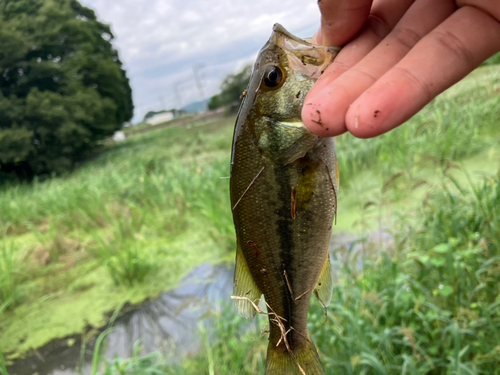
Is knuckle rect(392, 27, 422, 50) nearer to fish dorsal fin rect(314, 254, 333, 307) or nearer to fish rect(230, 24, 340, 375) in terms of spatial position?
fish rect(230, 24, 340, 375)

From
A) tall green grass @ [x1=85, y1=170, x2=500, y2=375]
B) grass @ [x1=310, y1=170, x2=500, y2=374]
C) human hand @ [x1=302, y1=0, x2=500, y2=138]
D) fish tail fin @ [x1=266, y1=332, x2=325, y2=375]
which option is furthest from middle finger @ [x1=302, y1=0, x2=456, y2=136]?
grass @ [x1=310, y1=170, x2=500, y2=374]

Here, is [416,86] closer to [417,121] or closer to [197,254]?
[197,254]

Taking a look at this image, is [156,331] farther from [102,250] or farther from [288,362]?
[288,362]

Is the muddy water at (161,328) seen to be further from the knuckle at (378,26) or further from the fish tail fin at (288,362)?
the knuckle at (378,26)

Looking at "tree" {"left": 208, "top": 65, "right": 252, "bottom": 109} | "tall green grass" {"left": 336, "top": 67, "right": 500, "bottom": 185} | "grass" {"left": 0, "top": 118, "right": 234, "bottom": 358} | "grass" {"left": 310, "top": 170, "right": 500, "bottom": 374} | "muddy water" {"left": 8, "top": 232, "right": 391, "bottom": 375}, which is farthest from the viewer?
"tree" {"left": 208, "top": 65, "right": 252, "bottom": 109}

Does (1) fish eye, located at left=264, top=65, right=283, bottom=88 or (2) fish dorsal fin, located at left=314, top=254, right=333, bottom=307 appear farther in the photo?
(2) fish dorsal fin, located at left=314, top=254, right=333, bottom=307

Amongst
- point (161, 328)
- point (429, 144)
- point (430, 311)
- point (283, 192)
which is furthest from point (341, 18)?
point (429, 144)

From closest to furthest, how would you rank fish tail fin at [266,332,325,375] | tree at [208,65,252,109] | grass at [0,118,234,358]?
fish tail fin at [266,332,325,375] → grass at [0,118,234,358] → tree at [208,65,252,109]

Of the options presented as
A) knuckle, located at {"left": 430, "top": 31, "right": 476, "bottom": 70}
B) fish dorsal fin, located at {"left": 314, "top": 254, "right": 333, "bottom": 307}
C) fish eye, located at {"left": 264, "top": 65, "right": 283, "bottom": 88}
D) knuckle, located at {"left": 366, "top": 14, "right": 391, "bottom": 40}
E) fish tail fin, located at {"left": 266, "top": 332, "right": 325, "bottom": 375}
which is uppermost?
knuckle, located at {"left": 366, "top": 14, "right": 391, "bottom": 40}

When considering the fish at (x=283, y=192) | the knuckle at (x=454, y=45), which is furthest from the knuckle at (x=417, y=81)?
the fish at (x=283, y=192)
